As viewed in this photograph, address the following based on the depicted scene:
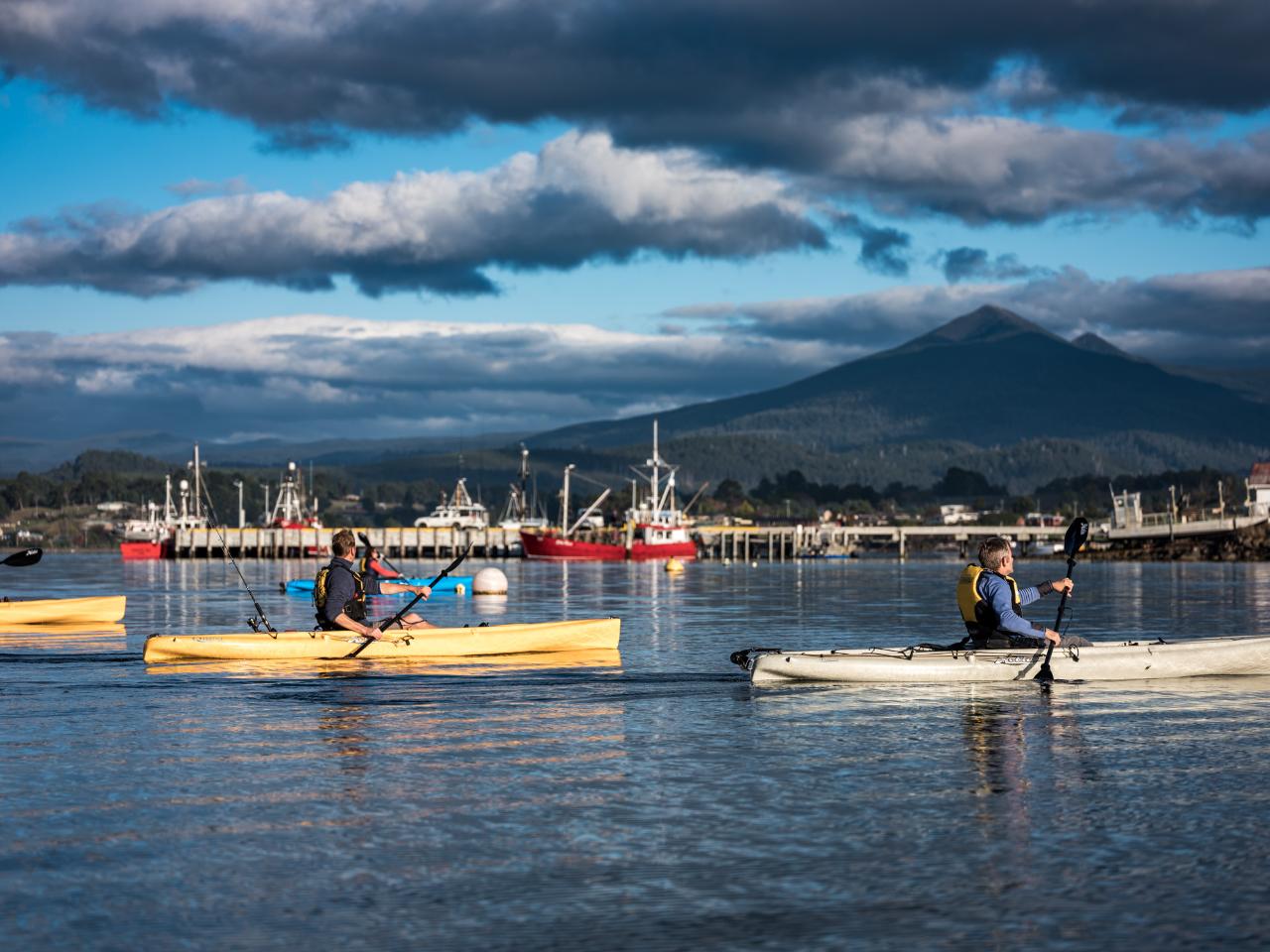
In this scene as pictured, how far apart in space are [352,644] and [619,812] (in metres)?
15.0

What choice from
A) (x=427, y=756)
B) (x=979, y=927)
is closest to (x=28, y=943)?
(x=979, y=927)

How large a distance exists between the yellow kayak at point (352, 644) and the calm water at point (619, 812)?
64 cm

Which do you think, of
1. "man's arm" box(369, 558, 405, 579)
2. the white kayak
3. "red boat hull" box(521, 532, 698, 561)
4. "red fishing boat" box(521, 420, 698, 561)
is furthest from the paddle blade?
"red boat hull" box(521, 532, 698, 561)

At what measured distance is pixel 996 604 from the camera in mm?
25797

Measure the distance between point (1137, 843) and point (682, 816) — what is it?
14.5 ft

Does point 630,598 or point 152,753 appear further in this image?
point 630,598

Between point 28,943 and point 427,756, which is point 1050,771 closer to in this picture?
point 427,756

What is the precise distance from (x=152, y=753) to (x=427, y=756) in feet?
12.0

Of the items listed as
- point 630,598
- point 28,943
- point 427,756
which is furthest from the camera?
point 630,598

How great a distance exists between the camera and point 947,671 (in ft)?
85.1

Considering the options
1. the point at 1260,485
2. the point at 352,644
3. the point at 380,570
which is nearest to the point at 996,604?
the point at 352,644

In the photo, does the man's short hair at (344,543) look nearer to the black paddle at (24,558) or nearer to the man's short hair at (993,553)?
the man's short hair at (993,553)

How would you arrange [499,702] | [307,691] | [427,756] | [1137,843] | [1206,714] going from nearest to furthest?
1. [1137,843]
2. [427,756]
3. [1206,714]
4. [499,702]
5. [307,691]

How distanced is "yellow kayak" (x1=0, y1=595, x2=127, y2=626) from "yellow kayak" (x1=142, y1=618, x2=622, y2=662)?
1553 centimetres
